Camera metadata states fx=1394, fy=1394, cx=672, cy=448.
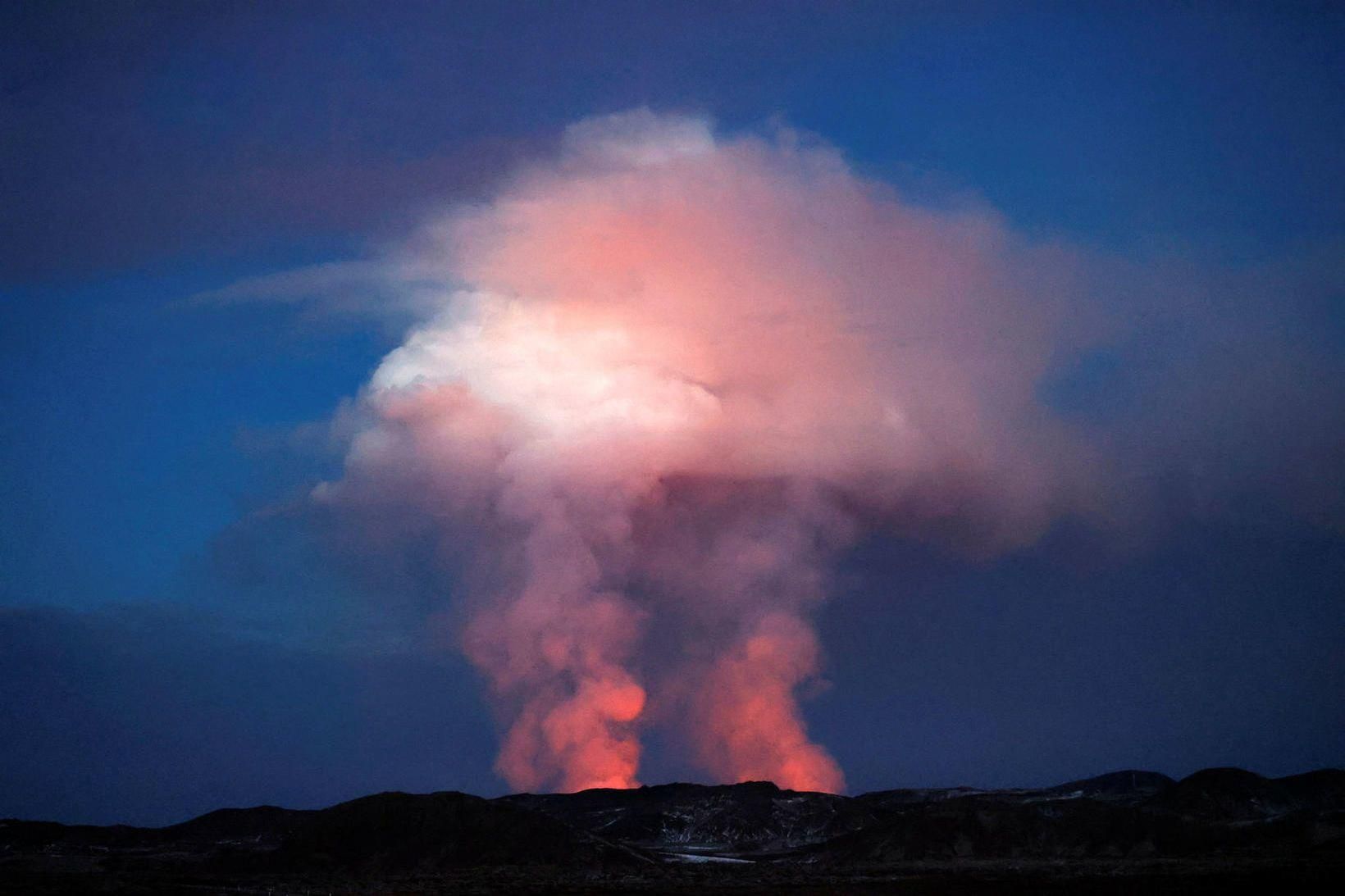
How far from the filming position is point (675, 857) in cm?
19212

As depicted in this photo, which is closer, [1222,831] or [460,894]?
[460,894]

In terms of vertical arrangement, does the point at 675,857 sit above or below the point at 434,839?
below

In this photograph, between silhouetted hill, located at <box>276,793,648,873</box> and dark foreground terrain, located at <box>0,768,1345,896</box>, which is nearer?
dark foreground terrain, located at <box>0,768,1345,896</box>

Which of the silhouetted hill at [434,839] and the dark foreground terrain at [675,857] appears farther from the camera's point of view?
the silhouetted hill at [434,839]

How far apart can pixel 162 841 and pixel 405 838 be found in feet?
173

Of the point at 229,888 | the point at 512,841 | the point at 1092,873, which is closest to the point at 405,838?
the point at 512,841

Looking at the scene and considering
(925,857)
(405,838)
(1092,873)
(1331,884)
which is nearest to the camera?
(1331,884)

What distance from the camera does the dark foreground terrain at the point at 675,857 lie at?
13312 cm

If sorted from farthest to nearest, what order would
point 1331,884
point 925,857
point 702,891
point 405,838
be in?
point 925,857, point 405,838, point 702,891, point 1331,884

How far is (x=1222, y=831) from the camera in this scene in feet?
592

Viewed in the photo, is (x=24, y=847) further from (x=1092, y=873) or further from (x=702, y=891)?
(x=1092, y=873)

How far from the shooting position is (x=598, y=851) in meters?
168

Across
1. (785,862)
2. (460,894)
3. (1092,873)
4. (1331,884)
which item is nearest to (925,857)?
(785,862)

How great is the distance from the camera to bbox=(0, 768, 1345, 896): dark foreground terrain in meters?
133
